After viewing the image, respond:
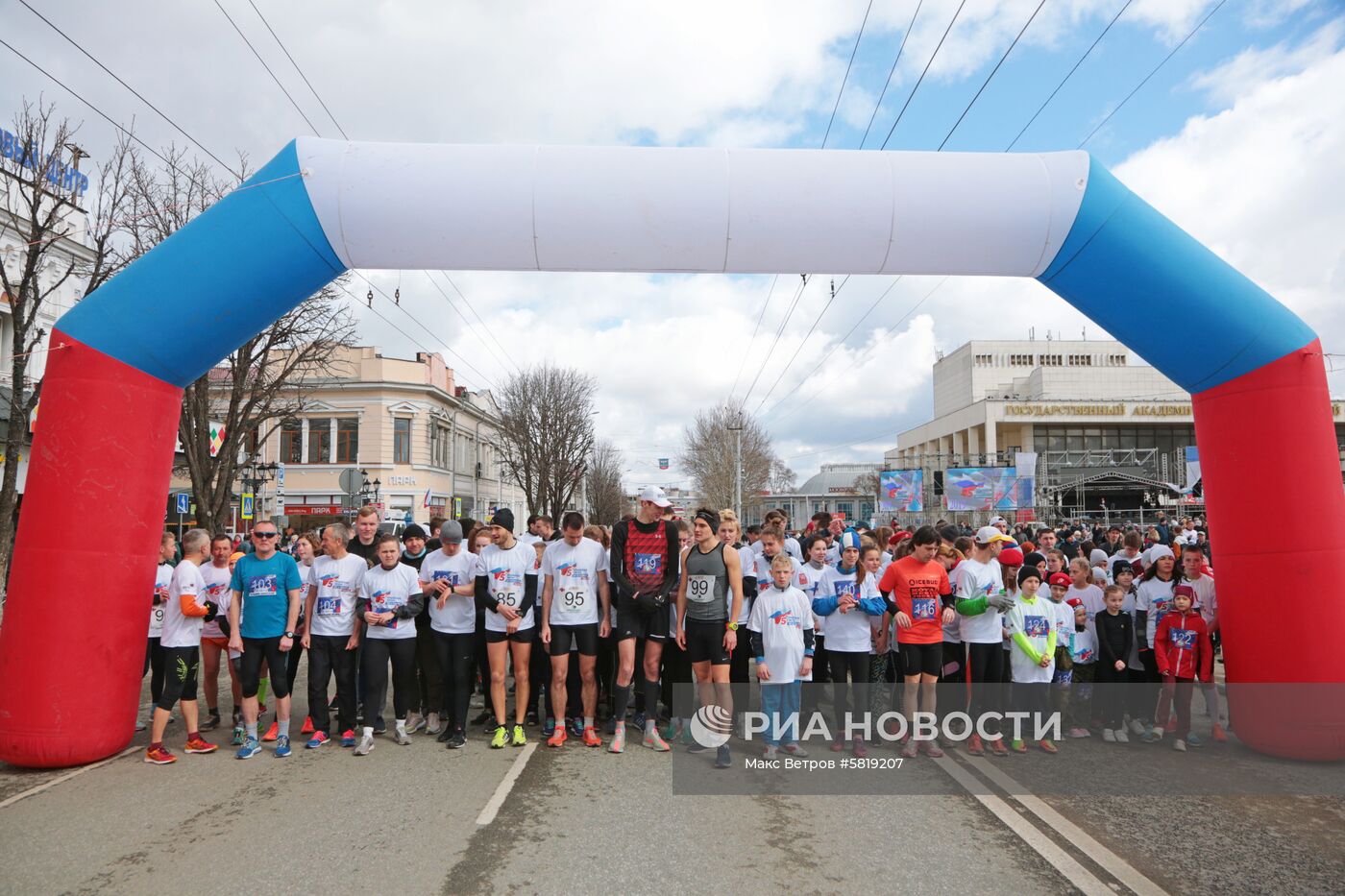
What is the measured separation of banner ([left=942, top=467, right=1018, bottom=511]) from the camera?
29.0 metres

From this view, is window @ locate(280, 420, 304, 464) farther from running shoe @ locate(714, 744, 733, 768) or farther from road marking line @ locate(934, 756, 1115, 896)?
road marking line @ locate(934, 756, 1115, 896)

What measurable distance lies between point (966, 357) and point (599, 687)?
74789 millimetres

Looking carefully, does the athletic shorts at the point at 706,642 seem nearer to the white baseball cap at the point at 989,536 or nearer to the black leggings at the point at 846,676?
the black leggings at the point at 846,676

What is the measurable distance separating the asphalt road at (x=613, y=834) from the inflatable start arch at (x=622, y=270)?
3.49 feet

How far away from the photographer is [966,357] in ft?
255

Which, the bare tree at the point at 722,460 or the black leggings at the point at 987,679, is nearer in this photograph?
the black leggings at the point at 987,679

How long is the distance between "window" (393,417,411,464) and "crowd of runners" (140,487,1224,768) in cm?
4098

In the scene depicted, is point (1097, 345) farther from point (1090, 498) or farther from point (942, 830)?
point (942, 830)

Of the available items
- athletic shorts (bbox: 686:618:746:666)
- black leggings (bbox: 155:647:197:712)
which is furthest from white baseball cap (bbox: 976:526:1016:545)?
black leggings (bbox: 155:647:197:712)

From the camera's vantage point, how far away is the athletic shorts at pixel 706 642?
682 cm

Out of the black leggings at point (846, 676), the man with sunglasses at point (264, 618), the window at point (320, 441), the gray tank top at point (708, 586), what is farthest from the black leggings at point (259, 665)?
the window at point (320, 441)

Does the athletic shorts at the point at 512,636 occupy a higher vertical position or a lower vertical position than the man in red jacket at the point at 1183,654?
higher

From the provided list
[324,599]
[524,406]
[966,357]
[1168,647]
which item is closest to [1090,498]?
[966,357]

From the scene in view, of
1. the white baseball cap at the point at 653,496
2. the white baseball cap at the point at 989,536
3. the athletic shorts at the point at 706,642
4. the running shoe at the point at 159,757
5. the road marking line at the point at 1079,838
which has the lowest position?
the road marking line at the point at 1079,838
